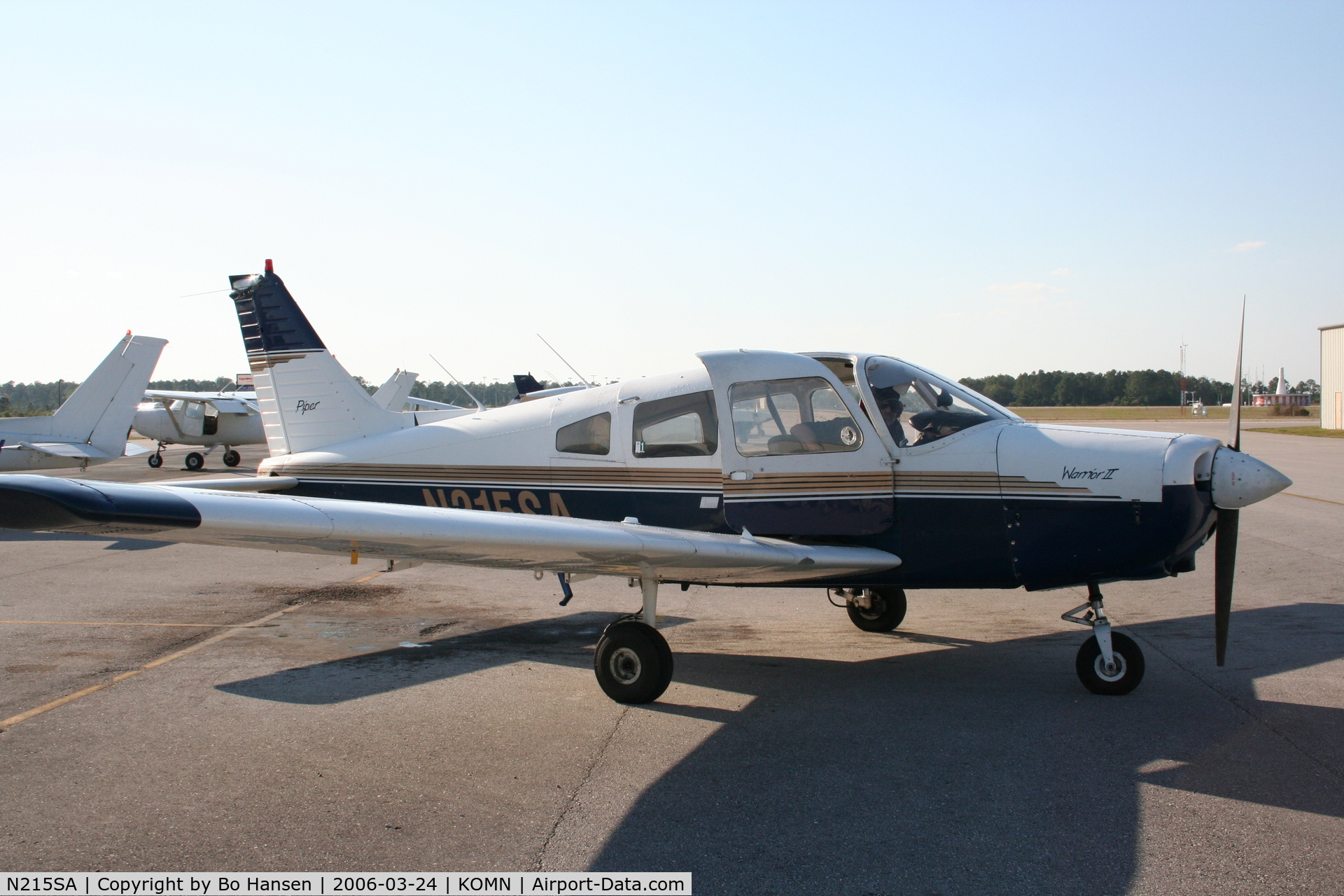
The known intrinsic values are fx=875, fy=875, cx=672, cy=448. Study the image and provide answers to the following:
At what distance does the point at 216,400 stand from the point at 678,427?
2898cm

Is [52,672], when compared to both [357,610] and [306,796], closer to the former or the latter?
[357,610]

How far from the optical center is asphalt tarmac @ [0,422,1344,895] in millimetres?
3623

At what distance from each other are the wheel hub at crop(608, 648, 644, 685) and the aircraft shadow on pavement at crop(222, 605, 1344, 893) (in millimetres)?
322

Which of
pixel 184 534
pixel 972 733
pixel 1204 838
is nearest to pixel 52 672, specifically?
pixel 184 534

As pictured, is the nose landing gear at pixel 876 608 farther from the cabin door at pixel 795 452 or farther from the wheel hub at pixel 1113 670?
the wheel hub at pixel 1113 670

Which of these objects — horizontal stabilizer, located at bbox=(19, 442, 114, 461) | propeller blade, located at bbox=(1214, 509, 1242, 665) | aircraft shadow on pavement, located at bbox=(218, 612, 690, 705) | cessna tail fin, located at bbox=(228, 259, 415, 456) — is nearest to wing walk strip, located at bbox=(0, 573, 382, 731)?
aircraft shadow on pavement, located at bbox=(218, 612, 690, 705)

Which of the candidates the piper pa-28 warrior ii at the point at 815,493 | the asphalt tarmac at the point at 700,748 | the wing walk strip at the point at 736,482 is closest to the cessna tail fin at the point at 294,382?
the wing walk strip at the point at 736,482

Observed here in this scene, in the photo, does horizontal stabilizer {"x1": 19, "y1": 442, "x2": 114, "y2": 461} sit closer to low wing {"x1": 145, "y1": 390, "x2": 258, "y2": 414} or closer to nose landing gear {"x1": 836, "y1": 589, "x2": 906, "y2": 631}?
low wing {"x1": 145, "y1": 390, "x2": 258, "y2": 414}

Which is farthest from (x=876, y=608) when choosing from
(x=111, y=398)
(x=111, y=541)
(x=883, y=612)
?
(x=111, y=398)

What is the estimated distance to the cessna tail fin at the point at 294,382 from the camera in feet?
26.9

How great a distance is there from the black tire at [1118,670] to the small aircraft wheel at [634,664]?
2741 mm

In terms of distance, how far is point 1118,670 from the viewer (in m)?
5.69

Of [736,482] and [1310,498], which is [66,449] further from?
[1310,498]

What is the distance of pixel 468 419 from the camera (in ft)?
24.0
